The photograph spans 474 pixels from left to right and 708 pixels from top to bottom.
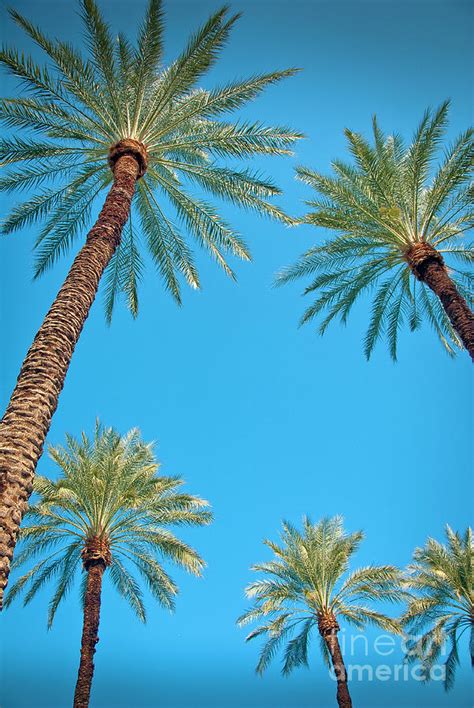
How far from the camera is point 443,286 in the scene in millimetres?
11133

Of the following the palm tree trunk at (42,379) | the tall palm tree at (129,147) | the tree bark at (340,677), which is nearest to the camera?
the palm tree trunk at (42,379)

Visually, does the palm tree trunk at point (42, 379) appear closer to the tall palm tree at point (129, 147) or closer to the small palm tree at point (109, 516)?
the tall palm tree at point (129, 147)

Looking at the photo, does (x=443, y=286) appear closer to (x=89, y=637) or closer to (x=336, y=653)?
(x=336, y=653)

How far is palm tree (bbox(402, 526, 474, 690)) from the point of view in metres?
18.7

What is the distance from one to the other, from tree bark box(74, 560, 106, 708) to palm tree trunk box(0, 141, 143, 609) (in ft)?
31.0

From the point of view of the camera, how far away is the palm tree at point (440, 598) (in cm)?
1869

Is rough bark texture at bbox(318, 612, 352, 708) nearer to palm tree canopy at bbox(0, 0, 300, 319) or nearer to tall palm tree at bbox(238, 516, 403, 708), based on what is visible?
tall palm tree at bbox(238, 516, 403, 708)

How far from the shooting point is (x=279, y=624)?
1738cm

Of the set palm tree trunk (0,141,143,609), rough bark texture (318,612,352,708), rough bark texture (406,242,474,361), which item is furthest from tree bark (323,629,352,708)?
palm tree trunk (0,141,143,609)

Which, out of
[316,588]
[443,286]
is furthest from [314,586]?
[443,286]

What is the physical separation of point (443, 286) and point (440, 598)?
13.8m

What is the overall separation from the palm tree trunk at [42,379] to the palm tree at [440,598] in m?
17.7

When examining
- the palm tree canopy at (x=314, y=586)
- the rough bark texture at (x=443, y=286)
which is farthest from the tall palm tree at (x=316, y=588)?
the rough bark texture at (x=443, y=286)

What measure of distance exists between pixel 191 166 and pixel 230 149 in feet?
3.82
